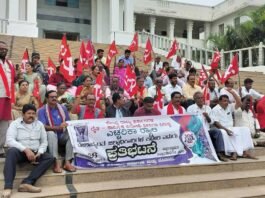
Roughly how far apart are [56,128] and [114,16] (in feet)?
60.1

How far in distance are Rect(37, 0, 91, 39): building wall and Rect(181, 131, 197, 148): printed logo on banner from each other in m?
18.3

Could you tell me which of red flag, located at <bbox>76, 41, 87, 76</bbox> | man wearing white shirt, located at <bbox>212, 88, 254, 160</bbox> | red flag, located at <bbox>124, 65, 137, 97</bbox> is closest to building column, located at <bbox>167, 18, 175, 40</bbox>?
red flag, located at <bbox>76, 41, 87, 76</bbox>

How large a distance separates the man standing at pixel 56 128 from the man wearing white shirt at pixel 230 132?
8.52 ft

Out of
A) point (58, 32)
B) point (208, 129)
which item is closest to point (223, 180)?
point (208, 129)

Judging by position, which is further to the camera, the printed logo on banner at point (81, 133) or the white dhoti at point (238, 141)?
the white dhoti at point (238, 141)

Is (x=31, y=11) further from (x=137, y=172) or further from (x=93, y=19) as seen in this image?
(x=137, y=172)

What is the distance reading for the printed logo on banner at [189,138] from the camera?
647cm

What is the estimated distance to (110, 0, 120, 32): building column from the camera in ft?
76.2

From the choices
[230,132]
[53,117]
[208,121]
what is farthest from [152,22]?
[53,117]

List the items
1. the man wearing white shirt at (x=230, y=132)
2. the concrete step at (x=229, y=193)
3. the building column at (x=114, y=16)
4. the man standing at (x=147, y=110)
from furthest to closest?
the building column at (x=114, y=16), the man wearing white shirt at (x=230, y=132), the man standing at (x=147, y=110), the concrete step at (x=229, y=193)

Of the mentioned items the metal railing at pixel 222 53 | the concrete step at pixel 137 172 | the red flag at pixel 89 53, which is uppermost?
the metal railing at pixel 222 53

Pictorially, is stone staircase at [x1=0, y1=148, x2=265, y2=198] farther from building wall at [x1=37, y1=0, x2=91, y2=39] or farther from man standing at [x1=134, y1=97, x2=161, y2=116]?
building wall at [x1=37, y1=0, x2=91, y2=39]

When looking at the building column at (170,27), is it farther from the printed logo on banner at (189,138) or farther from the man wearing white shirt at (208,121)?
the printed logo on banner at (189,138)

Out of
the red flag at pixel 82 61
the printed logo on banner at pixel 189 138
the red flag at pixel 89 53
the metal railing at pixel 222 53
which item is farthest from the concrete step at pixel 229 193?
the metal railing at pixel 222 53
